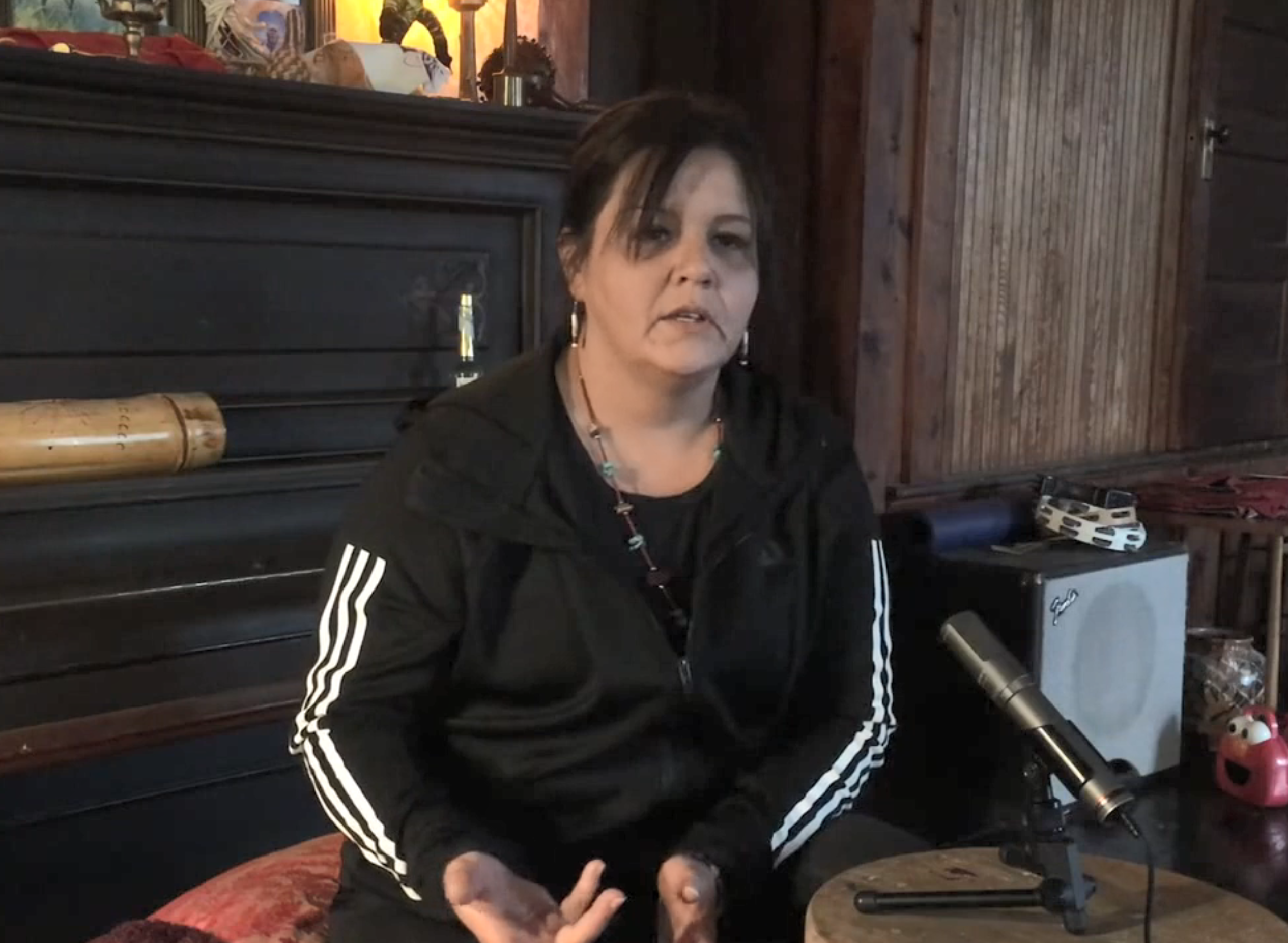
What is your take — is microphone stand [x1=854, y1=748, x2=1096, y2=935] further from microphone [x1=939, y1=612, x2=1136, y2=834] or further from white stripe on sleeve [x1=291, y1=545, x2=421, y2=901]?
white stripe on sleeve [x1=291, y1=545, x2=421, y2=901]

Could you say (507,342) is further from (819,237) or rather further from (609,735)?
(609,735)

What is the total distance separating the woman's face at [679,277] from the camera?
1.32 meters

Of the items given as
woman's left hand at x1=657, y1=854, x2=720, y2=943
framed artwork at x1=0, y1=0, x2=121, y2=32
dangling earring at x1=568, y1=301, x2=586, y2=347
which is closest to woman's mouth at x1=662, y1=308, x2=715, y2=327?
dangling earring at x1=568, y1=301, x2=586, y2=347

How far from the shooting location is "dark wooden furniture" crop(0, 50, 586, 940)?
1555 mm

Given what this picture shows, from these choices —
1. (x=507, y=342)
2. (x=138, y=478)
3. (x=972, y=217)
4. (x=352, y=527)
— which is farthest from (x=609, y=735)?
(x=972, y=217)

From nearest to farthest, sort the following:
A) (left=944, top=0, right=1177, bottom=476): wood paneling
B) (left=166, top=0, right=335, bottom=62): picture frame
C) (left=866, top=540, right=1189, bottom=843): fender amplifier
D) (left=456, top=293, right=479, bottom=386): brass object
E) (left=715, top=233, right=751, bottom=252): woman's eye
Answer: (left=715, top=233, right=751, bottom=252): woman's eye, (left=166, top=0, right=335, bottom=62): picture frame, (left=456, top=293, right=479, bottom=386): brass object, (left=866, top=540, right=1189, bottom=843): fender amplifier, (left=944, top=0, right=1177, bottom=476): wood paneling

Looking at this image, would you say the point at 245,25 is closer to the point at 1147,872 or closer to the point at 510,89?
the point at 510,89

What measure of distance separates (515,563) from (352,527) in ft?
0.51

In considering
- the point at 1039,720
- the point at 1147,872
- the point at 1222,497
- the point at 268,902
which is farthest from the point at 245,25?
the point at 1222,497

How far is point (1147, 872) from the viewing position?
3.68ft

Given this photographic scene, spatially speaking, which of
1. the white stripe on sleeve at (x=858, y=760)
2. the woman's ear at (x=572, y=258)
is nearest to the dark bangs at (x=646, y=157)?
the woman's ear at (x=572, y=258)

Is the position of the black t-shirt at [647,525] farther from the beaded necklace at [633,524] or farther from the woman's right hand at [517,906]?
the woman's right hand at [517,906]

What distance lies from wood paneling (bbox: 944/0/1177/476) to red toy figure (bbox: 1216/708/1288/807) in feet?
2.11

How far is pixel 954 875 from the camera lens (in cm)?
A: 114
